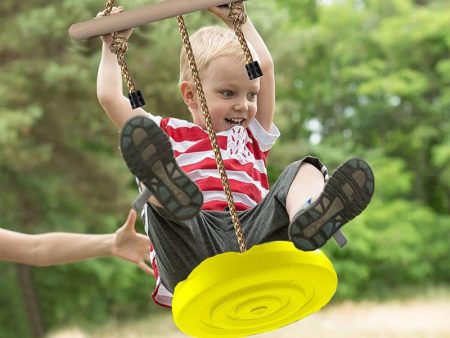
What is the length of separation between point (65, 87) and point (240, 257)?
24.9ft

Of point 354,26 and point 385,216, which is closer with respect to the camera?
point 385,216

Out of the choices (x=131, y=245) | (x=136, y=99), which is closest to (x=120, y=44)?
(x=136, y=99)

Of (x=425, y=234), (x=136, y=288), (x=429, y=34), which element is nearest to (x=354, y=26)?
(x=429, y=34)

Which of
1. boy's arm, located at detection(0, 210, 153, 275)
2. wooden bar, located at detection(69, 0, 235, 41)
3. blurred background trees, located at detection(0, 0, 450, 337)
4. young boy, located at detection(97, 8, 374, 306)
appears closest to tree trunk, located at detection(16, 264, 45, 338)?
blurred background trees, located at detection(0, 0, 450, 337)

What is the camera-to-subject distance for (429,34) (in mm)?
13031

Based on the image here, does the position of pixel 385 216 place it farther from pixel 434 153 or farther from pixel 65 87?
pixel 65 87

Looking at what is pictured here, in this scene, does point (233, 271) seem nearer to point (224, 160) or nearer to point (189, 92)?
point (224, 160)

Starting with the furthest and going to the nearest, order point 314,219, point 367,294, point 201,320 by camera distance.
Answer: point 367,294
point 201,320
point 314,219

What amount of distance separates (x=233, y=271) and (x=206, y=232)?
7.0 inches

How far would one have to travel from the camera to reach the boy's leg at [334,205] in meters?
1.94

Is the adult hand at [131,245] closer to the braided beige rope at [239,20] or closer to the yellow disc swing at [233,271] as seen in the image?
the yellow disc swing at [233,271]

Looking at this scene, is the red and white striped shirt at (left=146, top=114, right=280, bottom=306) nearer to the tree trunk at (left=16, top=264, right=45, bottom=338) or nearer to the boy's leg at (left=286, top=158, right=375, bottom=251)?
the boy's leg at (left=286, top=158, right=375, bottom=251)

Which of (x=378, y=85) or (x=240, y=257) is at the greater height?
(x=240, y=257)

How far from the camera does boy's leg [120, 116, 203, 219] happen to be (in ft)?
6.15
